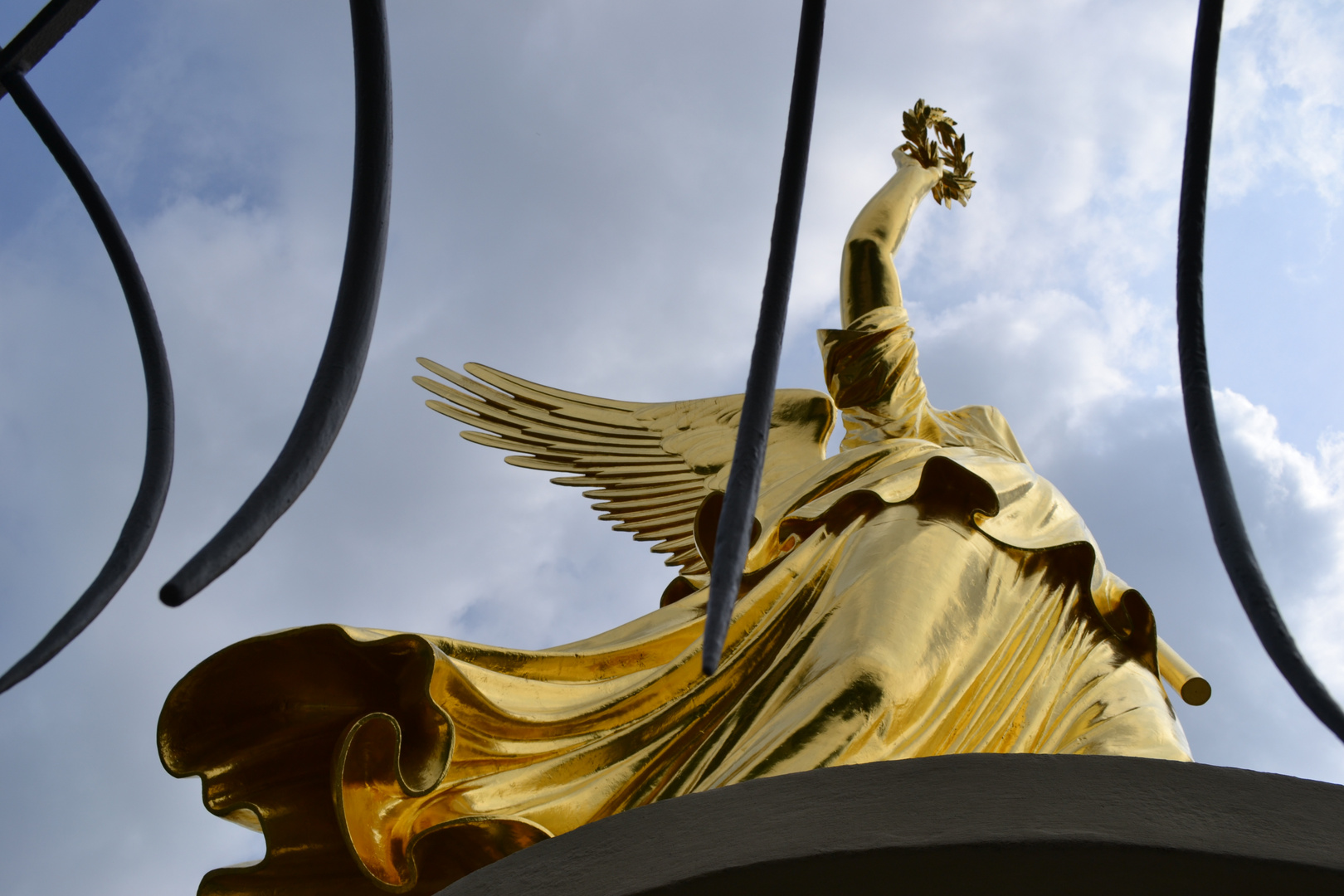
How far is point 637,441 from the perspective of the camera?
4625mm

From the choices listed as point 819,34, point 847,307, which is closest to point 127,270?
point 819,34

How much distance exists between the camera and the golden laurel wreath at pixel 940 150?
195 inches

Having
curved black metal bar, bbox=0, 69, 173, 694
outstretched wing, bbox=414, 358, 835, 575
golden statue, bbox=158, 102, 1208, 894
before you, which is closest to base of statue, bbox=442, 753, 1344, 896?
curved black metal bar, bbox=0, 69, 173, 694

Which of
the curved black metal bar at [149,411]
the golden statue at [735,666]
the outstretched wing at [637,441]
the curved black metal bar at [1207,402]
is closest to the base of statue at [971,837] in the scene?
the curved black metal bar at [1207,402]

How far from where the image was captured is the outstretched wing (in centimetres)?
436

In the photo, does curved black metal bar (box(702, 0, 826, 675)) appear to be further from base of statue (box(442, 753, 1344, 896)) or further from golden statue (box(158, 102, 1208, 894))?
golden statue (box(158, 102, 1208, 894))

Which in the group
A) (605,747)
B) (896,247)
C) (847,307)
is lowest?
(605,747)

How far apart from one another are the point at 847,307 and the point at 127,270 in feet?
11.4

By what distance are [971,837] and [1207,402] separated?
1.71 feet

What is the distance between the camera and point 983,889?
129 centimetres

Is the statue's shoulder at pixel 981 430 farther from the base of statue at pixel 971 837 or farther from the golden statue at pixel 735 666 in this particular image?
the base of statue at pixel 971 837

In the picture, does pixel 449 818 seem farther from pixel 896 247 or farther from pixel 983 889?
pixel 896 247

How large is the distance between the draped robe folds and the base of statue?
2.68 feet

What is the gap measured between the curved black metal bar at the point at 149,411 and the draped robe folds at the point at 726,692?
1.19 metres
